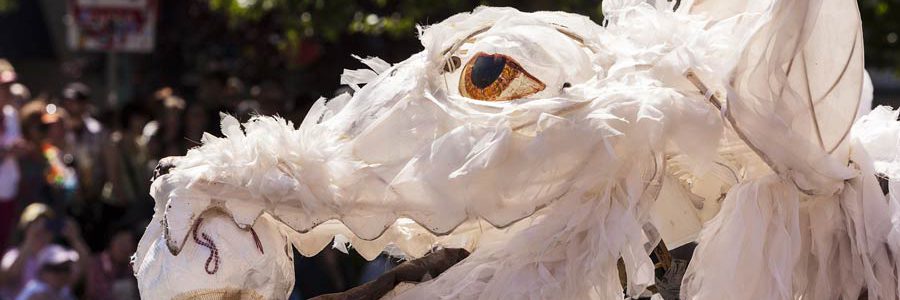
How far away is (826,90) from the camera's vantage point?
118 inches

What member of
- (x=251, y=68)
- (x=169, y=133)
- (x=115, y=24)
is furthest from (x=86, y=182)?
(x=251, y=68)

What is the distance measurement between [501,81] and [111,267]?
5306 millimetres

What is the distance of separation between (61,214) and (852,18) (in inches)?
245

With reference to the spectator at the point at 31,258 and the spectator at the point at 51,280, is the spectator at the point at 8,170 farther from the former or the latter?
the spectator at the point at 51,280

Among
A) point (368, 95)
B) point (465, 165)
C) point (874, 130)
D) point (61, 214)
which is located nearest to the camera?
point (465, 165)

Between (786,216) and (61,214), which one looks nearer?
(786,216)

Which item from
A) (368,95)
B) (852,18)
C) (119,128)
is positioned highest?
(852,18)

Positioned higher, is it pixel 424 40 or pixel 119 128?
pixel 424 40

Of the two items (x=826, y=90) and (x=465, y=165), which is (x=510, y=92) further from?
(x=826, y=90)

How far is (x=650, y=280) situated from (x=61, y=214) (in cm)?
609

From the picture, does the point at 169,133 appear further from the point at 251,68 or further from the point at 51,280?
the point at 251,68

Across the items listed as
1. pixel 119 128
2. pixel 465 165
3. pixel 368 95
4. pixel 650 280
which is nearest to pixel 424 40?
pixel 368 95

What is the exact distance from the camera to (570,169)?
2959 mm

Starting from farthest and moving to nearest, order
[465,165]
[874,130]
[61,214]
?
[61,214]
[874,130]
[465,165]
